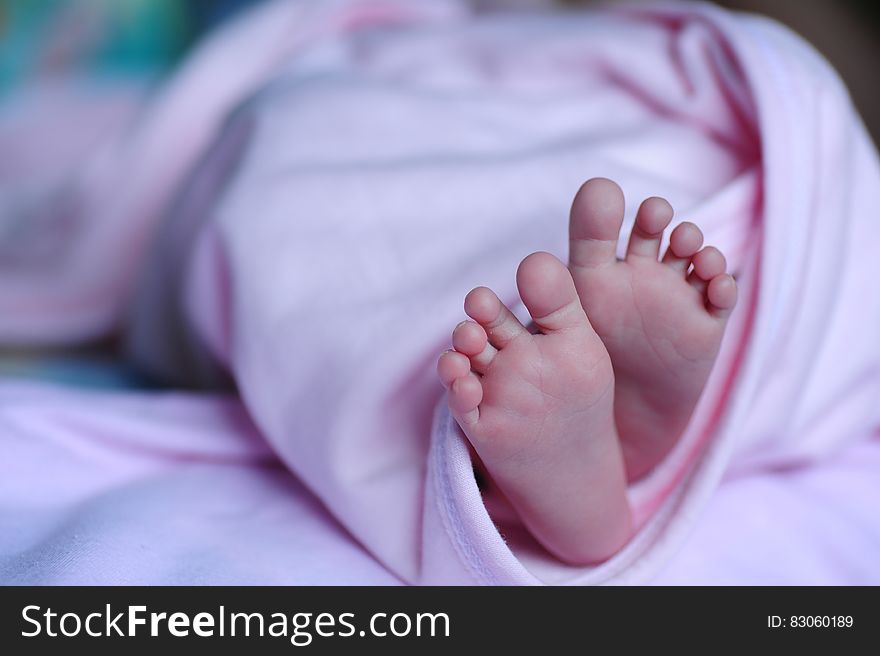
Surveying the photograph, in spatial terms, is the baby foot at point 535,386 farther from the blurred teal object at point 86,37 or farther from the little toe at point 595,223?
the blurred teal object at point 86,37

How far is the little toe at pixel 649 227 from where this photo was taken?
0.45 meters

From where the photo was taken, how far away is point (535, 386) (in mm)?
420

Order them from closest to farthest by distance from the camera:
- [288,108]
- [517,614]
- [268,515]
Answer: [517,614]
[268,515]
[288,108]

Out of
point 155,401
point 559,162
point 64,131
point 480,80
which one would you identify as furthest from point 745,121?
point 64,131

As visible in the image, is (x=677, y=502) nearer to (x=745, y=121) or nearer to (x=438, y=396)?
(x=438, y=396)

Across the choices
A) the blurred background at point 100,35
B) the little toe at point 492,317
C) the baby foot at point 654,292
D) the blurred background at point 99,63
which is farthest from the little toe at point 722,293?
the blurred background at point 100,35

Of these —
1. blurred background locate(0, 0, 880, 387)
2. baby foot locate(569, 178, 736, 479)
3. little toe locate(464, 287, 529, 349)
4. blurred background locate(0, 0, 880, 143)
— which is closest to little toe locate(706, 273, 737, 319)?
baby foot locate(569, 178, 736, 479)

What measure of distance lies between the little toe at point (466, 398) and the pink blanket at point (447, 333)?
0.04 m

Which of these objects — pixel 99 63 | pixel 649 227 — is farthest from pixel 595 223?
pixel 99 63

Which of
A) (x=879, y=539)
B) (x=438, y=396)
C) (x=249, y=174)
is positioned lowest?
(x=879, y=539)

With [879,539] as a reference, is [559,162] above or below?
above

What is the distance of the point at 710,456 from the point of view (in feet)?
1.66

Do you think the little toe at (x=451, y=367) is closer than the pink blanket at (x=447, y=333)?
Yes

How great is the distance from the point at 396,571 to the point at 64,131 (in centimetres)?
117
